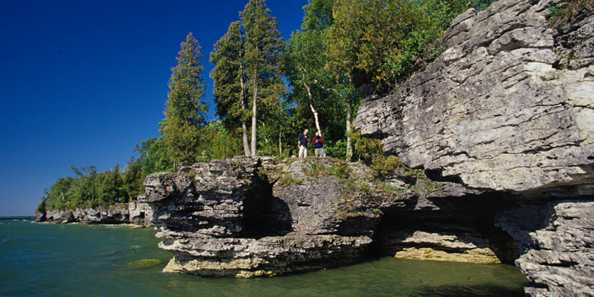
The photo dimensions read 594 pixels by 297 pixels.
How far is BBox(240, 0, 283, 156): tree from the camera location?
89.5ft

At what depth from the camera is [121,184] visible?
72.4 meters

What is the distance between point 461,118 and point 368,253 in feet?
36.4

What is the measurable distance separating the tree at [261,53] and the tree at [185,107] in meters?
9.44

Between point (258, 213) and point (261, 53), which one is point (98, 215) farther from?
point (258, 213)

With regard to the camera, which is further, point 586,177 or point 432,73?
point 432,73

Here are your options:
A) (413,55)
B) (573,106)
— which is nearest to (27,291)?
(413,55)

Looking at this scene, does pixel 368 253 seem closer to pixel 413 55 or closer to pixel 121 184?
pixel 413 55

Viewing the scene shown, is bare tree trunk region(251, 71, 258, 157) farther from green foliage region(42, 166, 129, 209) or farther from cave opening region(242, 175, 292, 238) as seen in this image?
green foliage region(42, 166, 129, 209)

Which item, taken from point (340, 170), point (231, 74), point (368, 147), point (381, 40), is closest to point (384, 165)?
point (368, 147)

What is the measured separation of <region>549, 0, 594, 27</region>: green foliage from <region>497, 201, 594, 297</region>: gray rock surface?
5348 mm

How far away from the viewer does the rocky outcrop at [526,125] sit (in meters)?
8.55

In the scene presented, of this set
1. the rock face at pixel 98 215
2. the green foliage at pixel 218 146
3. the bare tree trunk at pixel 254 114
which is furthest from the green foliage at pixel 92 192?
the bare tree trunk at pixel 254 114

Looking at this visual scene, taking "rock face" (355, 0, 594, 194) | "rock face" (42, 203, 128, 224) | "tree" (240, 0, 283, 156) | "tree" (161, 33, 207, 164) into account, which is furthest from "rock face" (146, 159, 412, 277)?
"rock face" (42, 203, 128, 224)

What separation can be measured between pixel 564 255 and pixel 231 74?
26272 millimetres
